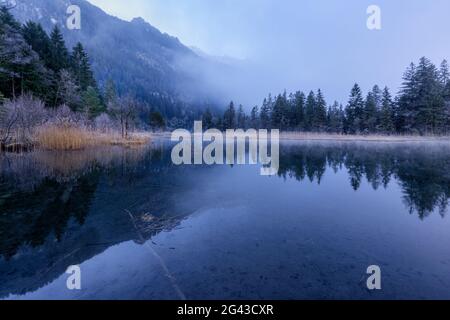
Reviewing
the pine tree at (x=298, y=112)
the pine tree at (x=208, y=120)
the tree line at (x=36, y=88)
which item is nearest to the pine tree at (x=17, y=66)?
the tree line at (x=36, y=88)

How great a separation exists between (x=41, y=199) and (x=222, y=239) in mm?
4914

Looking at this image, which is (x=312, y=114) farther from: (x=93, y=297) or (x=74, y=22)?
(x=93, y=297)

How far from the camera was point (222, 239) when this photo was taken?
4.08m

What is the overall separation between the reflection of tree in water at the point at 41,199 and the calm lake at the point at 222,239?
0.10 feet

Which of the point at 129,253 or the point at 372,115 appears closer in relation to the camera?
the point at 129,253

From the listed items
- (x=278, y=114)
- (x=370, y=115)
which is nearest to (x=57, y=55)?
(x=278, y=114)

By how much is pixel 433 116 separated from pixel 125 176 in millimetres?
49412

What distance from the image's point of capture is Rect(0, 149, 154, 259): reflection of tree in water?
13.5ft

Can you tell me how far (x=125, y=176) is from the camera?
9.23 meters

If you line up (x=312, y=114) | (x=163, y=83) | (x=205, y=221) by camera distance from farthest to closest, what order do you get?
1. (x=163, y=83)
2. (x=312, y=114)
3. (x=205, y=221)

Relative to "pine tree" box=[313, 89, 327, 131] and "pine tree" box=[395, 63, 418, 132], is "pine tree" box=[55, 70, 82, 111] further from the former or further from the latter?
"pine tree" box=[395, 63, 418, 132]
